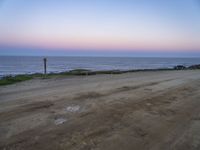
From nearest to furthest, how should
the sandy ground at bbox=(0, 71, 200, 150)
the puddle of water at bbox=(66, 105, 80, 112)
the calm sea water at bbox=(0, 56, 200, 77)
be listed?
the sandy ground at bbox=(0, 71, 200, 150) → the puddle of water at bbox=(66, 105, 80, 112) → the calm sea water at bbox=(0, 56, 200, 77)

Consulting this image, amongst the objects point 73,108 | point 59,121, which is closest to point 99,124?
point 59,121

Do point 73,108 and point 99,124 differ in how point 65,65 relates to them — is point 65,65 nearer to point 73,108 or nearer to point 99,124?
point 73,108

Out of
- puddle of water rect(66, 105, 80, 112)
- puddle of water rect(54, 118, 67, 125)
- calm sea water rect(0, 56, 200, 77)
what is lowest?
calm sea water rect(0, 56, 200, 77)

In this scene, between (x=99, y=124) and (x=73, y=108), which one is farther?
(x=73, y=108)

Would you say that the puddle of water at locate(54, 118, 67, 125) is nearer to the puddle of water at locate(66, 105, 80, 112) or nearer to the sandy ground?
the sandy ground

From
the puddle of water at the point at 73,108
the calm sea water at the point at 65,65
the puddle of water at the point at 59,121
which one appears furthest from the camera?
the calm sea water at the point at 65,65

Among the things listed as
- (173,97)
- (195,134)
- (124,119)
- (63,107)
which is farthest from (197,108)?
(63,107)

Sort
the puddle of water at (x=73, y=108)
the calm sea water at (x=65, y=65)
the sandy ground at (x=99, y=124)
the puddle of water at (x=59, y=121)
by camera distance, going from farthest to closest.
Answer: the calm sea water at (x=65, y=65) < the puddle of water at (x=73, y=108) < the puddle of water at (x=59, y=121) < the sandy ground at (x=99, y=124)

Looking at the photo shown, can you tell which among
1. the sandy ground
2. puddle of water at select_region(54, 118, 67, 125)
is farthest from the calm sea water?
puddle of water at select_region(54, 118, 67, 125)

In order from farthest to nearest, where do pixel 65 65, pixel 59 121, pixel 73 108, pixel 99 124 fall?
pixel 65 65 → pixel 73 108 → pixel 59 121 → pixel 99 124

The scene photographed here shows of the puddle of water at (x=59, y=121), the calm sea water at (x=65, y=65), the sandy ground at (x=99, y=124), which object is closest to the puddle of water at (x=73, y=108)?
the sandy ground at (x=99, y=124)

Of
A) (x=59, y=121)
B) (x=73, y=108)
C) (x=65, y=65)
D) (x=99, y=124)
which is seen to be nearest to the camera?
(x=99, y=124)

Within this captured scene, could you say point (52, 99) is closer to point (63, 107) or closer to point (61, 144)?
point (63, 107)

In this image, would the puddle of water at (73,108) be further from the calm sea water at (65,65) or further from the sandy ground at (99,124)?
the calm sea water at (65,65)
